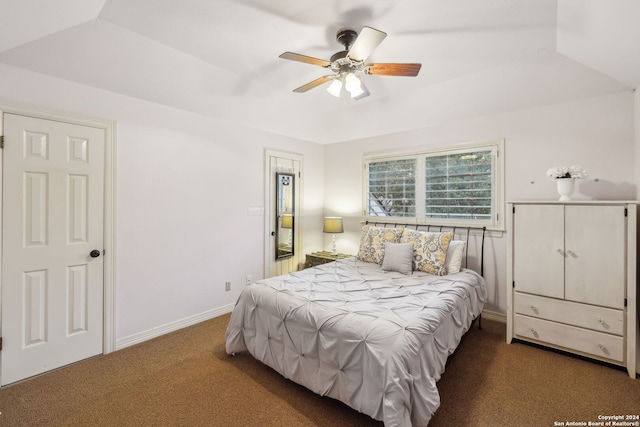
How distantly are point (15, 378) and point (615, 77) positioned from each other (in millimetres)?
5519

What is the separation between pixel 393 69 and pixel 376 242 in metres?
1.99

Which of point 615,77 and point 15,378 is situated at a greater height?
point 615,77

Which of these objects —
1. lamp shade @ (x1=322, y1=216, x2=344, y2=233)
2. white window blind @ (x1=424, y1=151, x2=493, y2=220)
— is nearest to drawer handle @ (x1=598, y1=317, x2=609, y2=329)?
white window blind @ (x1=424, y1=151, x2=493, y2=220)

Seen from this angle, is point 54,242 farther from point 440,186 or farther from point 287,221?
point 440,186

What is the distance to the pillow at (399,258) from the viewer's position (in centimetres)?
311

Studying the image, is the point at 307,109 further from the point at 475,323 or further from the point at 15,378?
the point at 15,378

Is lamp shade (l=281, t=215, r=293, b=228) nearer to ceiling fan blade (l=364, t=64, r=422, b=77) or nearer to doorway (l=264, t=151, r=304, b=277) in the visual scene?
doorway (l=264, t=151, r=304, b=277)

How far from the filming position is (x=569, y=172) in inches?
106

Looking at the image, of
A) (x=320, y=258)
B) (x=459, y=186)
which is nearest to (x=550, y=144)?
(x=459, y=186)

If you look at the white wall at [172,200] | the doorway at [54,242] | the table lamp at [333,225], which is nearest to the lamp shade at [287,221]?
the white wall at [172,200]

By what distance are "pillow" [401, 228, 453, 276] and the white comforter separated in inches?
7.4

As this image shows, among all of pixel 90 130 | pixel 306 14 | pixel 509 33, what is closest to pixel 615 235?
pixel 509 33

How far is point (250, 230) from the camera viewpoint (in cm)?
392

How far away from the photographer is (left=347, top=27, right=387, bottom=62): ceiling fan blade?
1.81m
